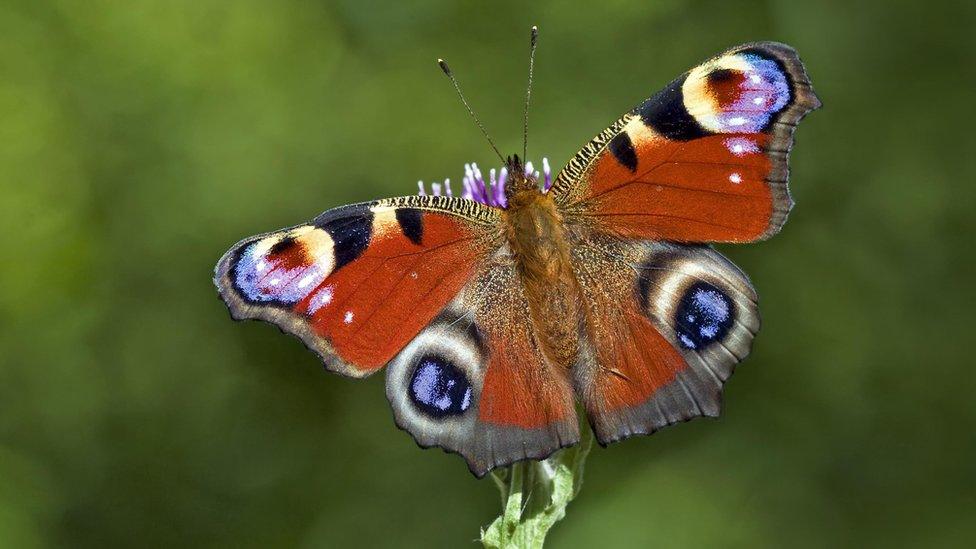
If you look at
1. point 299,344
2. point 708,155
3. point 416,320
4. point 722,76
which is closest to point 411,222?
point 416,320

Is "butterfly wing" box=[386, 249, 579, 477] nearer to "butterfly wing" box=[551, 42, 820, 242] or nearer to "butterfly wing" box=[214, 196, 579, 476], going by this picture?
"butterfly wing" box=[214, 196, 579, 476]

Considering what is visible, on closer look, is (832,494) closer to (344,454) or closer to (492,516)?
(492,516)

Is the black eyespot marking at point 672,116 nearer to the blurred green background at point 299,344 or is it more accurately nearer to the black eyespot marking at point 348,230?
the black eyespot marking at point 348,230

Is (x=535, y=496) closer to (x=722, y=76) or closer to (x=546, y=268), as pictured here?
(x=546, y=268)

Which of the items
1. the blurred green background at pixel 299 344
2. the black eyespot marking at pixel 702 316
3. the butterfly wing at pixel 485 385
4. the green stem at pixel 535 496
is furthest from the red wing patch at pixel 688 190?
the blurred green background at pixel 299 344

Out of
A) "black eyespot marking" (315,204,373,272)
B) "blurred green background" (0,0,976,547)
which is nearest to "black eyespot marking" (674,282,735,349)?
"black eyespot marking" (315,204,373,272)

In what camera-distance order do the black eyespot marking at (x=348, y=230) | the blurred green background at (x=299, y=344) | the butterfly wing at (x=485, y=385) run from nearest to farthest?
the butterfly wing at (x=485, y=385) → the black eyespot marking at (x=348, y=230) → the blurred green background at (x=299, y=344)

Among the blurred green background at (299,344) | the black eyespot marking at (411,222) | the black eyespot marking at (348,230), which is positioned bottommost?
the blurred green background at (299,344)
